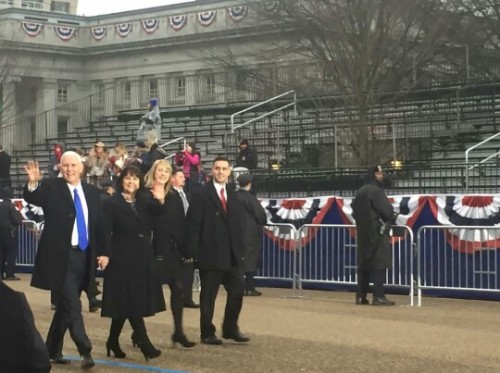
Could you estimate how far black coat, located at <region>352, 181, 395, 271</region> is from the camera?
1508 cm

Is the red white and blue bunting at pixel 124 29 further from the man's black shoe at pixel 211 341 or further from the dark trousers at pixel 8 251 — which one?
the man's black shoe at pixel 211 341

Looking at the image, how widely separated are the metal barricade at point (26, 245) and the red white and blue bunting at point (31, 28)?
42786mm

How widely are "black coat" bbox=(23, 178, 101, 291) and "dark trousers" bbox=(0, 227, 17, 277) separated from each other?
400 inches

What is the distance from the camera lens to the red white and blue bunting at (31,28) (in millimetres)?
63688

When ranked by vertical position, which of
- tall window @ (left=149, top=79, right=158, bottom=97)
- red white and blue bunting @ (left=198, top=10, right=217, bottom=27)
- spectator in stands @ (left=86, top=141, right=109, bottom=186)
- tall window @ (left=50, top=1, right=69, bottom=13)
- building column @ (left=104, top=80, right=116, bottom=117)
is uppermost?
tall window @ (left=50, top=1, right=69, bottom=13)

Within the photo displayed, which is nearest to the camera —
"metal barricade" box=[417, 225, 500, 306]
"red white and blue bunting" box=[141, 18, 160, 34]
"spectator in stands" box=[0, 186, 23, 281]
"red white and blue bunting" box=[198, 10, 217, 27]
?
"metal barricade" box=[417, 225, 500, 306]

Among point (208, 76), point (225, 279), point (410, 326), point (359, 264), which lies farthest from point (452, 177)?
point (208, 76)

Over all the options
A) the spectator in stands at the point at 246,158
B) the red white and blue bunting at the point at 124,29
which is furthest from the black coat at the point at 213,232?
the red white and blue bunting at the point at 124,29

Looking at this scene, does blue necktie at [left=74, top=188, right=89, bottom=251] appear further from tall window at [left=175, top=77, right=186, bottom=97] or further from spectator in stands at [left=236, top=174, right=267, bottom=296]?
tall window at [left=175, top=77, right=186, bottom=97]

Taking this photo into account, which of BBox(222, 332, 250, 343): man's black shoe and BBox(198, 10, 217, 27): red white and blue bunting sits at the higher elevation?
BBox(198, 10, 217, 27): red white and blue bunting

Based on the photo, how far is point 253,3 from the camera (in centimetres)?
3894

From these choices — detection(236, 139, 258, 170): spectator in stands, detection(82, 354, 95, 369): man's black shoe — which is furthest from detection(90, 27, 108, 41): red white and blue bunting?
detection(82, 354, 95, 369): man's black shoe

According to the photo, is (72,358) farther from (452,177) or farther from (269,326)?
(452,177)

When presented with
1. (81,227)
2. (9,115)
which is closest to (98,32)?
(9,115)
